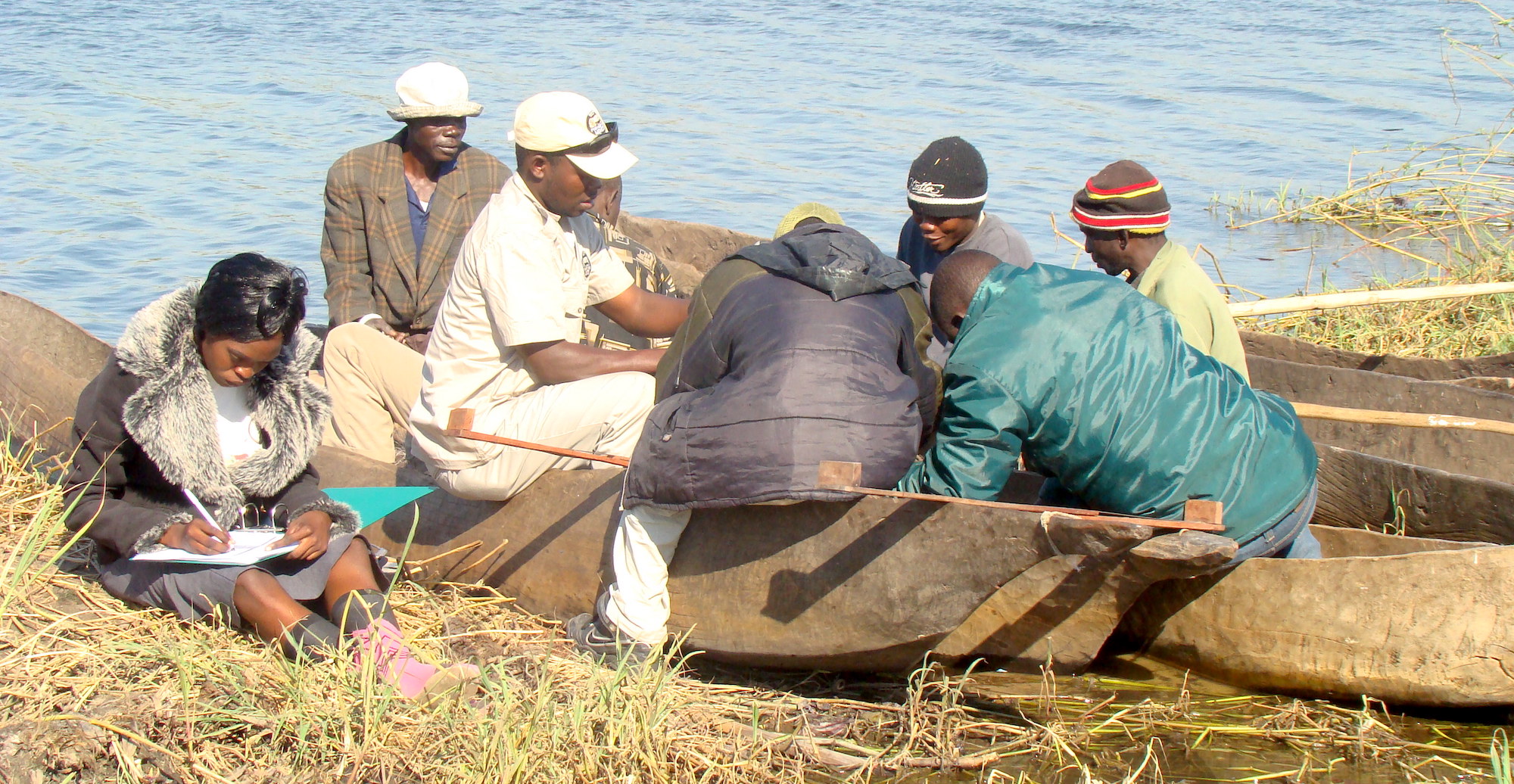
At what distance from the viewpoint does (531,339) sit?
3674 mm

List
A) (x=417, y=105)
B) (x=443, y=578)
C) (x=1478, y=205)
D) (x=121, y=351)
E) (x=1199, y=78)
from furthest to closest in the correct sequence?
(x=1199, y=78)
(x=1478, y=205)
(x=417, y=105)
(x=443, y=578)
(x=121, y=351)

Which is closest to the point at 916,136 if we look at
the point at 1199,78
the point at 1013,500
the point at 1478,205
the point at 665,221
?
the point at 1199,78

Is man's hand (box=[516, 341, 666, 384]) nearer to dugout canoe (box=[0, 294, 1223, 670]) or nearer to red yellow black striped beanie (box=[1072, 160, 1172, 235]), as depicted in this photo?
dugout canoe (box=[0, 294, 1223, 670])

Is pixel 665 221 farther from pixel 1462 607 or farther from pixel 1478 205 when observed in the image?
pixel 1478 205

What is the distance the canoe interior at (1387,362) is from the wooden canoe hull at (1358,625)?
86.1 inches

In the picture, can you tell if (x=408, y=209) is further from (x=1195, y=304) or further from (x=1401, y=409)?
(x=1401, y=409)

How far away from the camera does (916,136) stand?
1295 cm

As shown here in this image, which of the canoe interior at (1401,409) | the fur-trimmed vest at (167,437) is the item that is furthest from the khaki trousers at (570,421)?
the canoe interior at (1401,409)

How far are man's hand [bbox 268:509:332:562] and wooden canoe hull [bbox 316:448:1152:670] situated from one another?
0.22m

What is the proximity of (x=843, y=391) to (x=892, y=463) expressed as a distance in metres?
0.24

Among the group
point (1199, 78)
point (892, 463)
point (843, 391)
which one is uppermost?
point (843, 391)

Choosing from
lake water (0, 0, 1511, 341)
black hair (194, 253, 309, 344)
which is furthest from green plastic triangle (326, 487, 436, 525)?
lake water (0, 0, 1511, 341)

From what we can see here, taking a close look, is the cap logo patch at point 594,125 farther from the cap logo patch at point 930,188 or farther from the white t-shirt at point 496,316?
the cap logo patch at point 930,188

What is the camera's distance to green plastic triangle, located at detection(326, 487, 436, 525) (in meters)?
3.72
